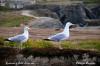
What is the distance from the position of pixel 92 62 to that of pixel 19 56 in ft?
8.16

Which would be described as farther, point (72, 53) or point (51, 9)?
point (51, 9)

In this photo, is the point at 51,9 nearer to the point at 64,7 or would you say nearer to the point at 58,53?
the point at 64,7

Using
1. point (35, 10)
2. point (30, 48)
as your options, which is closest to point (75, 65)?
point (30, 48)

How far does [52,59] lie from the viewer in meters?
15.1

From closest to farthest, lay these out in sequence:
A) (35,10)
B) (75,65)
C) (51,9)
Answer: (75,65) < (35,10) < (51,9)

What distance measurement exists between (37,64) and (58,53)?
0.81 meters

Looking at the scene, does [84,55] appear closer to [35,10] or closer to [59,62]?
[59,62]

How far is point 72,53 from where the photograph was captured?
1518 cm

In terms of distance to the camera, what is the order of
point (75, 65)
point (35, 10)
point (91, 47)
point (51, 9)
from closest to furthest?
point (75, 65) → point (91, 47) → point (35, 10) → point (51, 9)

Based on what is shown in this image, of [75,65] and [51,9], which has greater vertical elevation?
[75,65]

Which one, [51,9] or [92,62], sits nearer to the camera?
[92,62]

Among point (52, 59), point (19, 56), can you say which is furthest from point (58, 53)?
point (19, 56)

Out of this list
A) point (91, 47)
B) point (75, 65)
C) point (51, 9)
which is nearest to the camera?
point (75, 65)

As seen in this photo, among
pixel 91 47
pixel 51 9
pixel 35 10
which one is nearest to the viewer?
pixel 91 47
